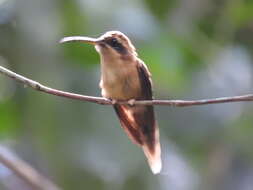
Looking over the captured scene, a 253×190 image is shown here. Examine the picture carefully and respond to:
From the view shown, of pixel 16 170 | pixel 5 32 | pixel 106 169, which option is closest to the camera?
pixel 16 170

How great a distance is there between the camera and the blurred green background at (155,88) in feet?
16.2

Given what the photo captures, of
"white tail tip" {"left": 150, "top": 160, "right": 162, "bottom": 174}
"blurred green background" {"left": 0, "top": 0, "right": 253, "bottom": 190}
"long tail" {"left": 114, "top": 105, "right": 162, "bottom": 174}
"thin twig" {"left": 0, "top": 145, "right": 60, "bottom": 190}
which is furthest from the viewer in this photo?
"blurred green background" {"left": 0, "top": 0, "right": 253, "bottom": 190}

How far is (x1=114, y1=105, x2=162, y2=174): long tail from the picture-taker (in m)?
3.74

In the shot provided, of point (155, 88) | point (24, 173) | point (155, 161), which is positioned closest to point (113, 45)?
point (155, 161)

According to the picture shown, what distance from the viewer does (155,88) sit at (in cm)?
554

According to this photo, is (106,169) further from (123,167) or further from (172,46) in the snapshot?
(172,46)

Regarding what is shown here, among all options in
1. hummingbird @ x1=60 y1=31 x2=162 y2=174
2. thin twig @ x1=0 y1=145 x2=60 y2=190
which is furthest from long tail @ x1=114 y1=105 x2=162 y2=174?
thin twig @ x1=0 y1=145 x2=60 y2=190

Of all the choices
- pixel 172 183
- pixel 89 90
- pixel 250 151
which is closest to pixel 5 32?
pixel 89 90

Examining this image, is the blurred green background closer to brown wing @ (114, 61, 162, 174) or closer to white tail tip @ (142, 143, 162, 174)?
brown wing @ (114, 61, 162, 174)

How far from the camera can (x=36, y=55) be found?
5031 mm

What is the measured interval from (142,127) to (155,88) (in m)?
1.66

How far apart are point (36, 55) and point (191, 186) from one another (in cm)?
149

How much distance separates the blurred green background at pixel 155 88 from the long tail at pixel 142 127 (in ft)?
3.28

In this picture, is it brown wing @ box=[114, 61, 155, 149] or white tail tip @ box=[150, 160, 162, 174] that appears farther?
brown wing @ box=[114, 61, 155, 149]
